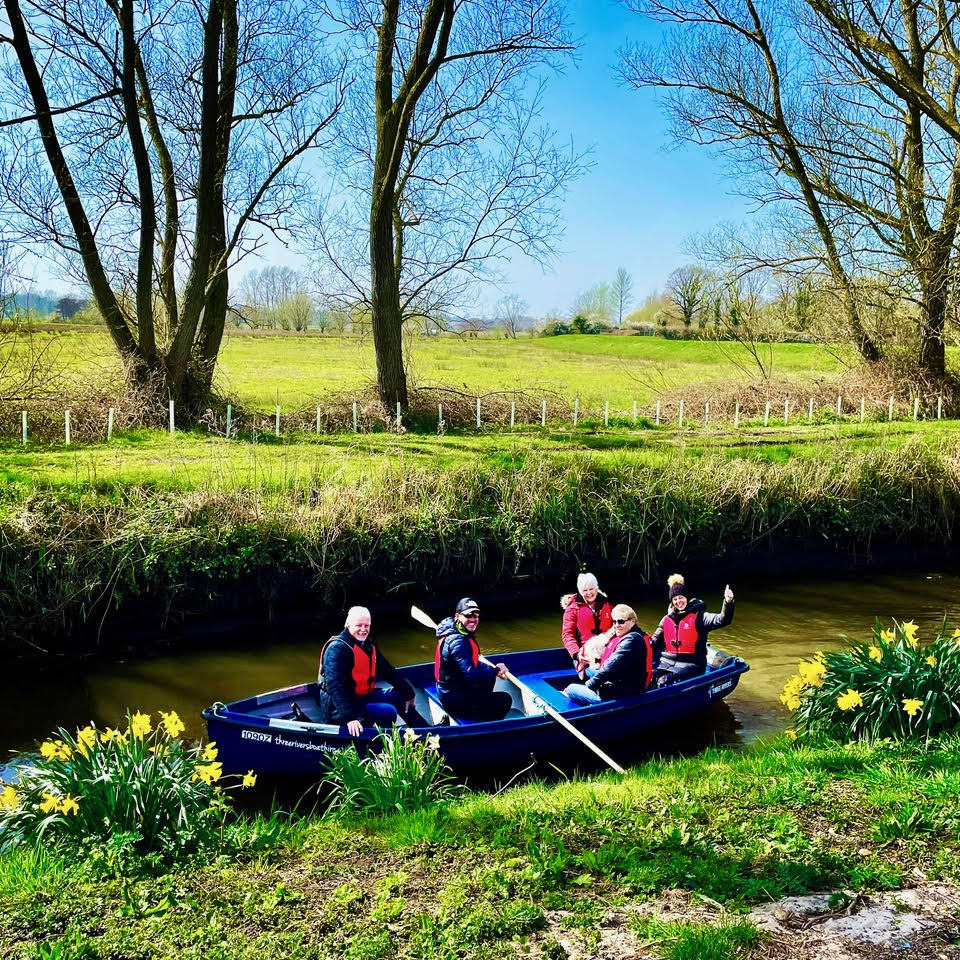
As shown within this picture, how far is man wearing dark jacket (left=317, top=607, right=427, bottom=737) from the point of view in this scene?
8.34 m

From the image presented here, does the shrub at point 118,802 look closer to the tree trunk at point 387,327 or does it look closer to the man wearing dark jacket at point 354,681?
the man wearing dark jacket at point 354,681

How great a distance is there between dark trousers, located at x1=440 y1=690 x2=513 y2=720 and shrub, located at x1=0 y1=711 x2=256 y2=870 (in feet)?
11.1

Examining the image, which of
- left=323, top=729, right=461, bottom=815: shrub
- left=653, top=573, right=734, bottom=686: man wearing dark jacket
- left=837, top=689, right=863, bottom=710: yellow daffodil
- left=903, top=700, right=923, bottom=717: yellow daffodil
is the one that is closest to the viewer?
left=323, top=729, right=461, bottom=815: shrub

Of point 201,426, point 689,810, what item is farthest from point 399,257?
point 689,810

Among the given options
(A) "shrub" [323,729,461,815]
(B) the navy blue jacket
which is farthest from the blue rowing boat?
(A) "shrub" [323,729,461,815]

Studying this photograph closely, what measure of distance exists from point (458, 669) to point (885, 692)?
379 cm

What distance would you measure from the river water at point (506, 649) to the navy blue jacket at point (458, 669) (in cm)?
269

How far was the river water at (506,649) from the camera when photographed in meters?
10.2

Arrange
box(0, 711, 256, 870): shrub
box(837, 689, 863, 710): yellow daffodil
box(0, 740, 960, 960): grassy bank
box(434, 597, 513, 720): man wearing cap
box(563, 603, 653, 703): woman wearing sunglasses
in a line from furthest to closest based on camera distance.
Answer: box(563, 603, 653, 703): woman wearing sunglasses, box(434, 597, 513, 720): man wearing cap, box(837, 689, 863, 710): yellow daffodil, box(0, 711, 256, 870): shrub, box(0, 740, 960, 960): grassy bank

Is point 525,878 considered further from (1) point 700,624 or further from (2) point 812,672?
(1) point 700,624

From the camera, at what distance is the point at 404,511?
1365cm

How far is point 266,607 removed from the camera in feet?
42.6

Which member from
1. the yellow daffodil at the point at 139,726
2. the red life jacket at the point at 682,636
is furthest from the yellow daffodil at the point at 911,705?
the yellow daffodil at the point at 139,726

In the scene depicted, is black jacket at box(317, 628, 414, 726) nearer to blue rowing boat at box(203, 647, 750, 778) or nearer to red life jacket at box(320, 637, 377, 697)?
red life jacket at box(320, 637, 377, 697)
